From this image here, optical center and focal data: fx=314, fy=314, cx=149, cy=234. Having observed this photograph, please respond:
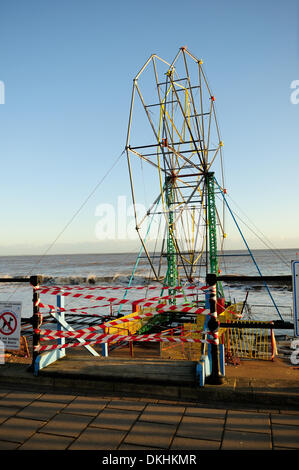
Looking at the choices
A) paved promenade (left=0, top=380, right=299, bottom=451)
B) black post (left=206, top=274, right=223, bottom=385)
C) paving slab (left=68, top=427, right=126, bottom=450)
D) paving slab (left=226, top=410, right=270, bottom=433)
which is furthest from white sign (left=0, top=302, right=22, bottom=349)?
paving slab (left=226, top=410, right=270, bottom=433)

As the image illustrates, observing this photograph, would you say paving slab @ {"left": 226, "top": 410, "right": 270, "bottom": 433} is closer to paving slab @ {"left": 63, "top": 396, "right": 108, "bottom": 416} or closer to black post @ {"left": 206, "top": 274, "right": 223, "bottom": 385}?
black post @ {"left": 206, "top": 274, "right": 223, "bottom": 385}

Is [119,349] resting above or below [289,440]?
below

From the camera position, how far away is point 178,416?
3.47 meters

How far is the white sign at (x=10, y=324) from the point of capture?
5.32m

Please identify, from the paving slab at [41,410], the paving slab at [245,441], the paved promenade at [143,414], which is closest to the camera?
the paving slab at [245,441]

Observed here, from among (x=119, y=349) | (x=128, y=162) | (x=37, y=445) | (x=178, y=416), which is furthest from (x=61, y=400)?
(x=128, y=162)

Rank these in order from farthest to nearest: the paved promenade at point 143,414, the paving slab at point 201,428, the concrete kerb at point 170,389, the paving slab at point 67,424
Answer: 1. the concrete kerb at point 170,389
2. the paving slab at point 67,424
3. the paving slab at point 201,428
4. the paved promenade at point 143,414

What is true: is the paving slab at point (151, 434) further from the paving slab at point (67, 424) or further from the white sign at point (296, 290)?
the white sign at point (296, 290)

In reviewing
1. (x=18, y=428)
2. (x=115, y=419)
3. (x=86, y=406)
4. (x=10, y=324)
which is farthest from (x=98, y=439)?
(x=10, y=324)

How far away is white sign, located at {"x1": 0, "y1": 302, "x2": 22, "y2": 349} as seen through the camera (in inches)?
210

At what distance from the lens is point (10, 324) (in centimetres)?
541

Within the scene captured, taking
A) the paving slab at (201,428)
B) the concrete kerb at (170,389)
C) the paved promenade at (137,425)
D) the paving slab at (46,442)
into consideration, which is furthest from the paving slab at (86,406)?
the paving slab at (201,428)
